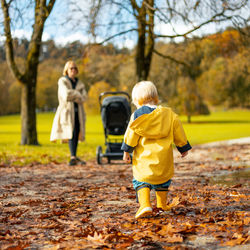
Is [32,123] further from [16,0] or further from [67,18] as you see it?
[16,0]

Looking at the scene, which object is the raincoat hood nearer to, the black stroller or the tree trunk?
the black stroller

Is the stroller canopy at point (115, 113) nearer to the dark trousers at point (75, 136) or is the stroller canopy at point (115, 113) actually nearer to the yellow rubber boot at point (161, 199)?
the dark trousers at point (75, 136)

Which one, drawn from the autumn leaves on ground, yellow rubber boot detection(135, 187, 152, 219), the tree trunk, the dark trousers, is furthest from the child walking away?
the tree trunk

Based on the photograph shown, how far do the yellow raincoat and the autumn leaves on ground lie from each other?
401mm

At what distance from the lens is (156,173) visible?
12.2 ft

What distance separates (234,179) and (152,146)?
269 cm

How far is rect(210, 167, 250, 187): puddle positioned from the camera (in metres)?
5.58

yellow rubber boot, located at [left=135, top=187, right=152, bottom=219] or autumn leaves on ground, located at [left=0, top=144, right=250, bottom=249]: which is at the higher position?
yellow rubber boot, located at [left=135, top=187, right=152, bottom=219]

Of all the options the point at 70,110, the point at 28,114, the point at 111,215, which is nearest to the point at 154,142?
the point at 111,215

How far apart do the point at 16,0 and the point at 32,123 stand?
458cm

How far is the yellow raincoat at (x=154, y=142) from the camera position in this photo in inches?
146

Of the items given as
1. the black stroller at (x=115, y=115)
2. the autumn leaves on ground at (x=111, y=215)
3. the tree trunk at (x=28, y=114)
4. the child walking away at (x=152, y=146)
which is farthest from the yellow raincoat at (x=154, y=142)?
the tree trunk at (x=28, y=114)

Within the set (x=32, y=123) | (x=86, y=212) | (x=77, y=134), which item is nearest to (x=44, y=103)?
(x=32, y=123)

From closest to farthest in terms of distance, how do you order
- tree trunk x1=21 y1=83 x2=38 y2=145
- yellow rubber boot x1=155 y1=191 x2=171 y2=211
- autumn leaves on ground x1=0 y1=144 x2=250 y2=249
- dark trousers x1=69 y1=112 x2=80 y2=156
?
autumn leaves on ground x1=0 y1=144 x2=250 y2=249 → yellow rubber boot x1=155 y1=191 x2=171 y2=211 → dark trousers x1=69 y1=112 x2=80 y2=156 → tree trunk x1=21 y1=83 x2=38 y2=145
